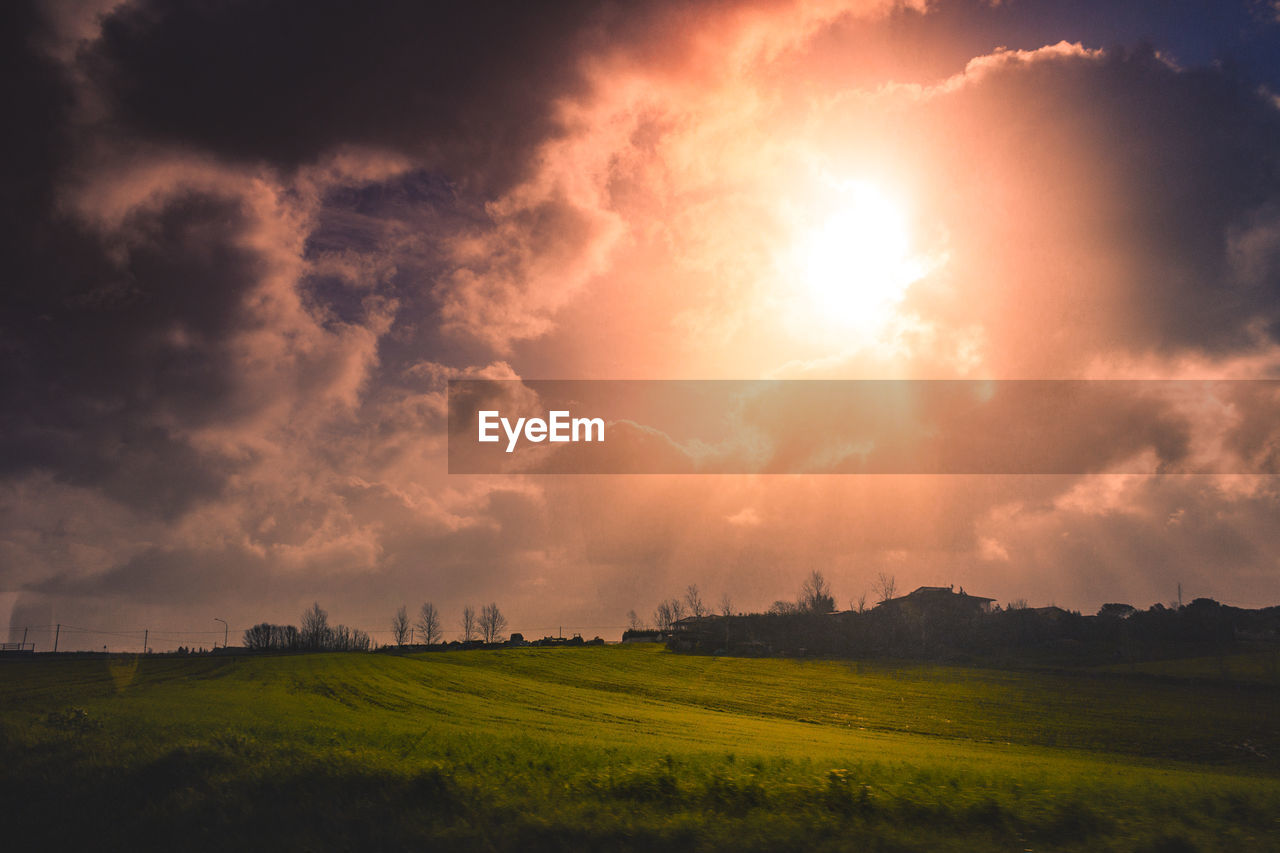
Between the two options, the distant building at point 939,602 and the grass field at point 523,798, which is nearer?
the grass field at point 523,798

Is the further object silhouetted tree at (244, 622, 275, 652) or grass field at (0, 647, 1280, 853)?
silhouetted tree at (244, 622, 275, 652)

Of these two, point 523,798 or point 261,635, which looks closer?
point 523,798

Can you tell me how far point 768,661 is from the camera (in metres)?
99.9

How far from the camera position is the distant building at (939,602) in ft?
475

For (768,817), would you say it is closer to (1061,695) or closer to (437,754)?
(437,754)

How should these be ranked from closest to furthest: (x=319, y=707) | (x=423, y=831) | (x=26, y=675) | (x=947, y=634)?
(x=423, y=831) < (x=319, y=707) < (x=26, y=675) < (x=947, y=634)

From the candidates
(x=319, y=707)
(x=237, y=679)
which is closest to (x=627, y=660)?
(x=237, y=679)

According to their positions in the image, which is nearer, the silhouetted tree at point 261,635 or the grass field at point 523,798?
the grass field at point 523,798

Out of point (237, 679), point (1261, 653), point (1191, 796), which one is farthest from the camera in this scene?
point (1261, 653)

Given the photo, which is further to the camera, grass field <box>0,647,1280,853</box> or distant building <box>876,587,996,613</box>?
distant building <box>876,587,996,613</box>

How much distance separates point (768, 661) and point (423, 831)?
304 feet

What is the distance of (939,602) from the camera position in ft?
496

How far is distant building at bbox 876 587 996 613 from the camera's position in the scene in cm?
14475

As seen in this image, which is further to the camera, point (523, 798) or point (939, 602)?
point (939, 602)
